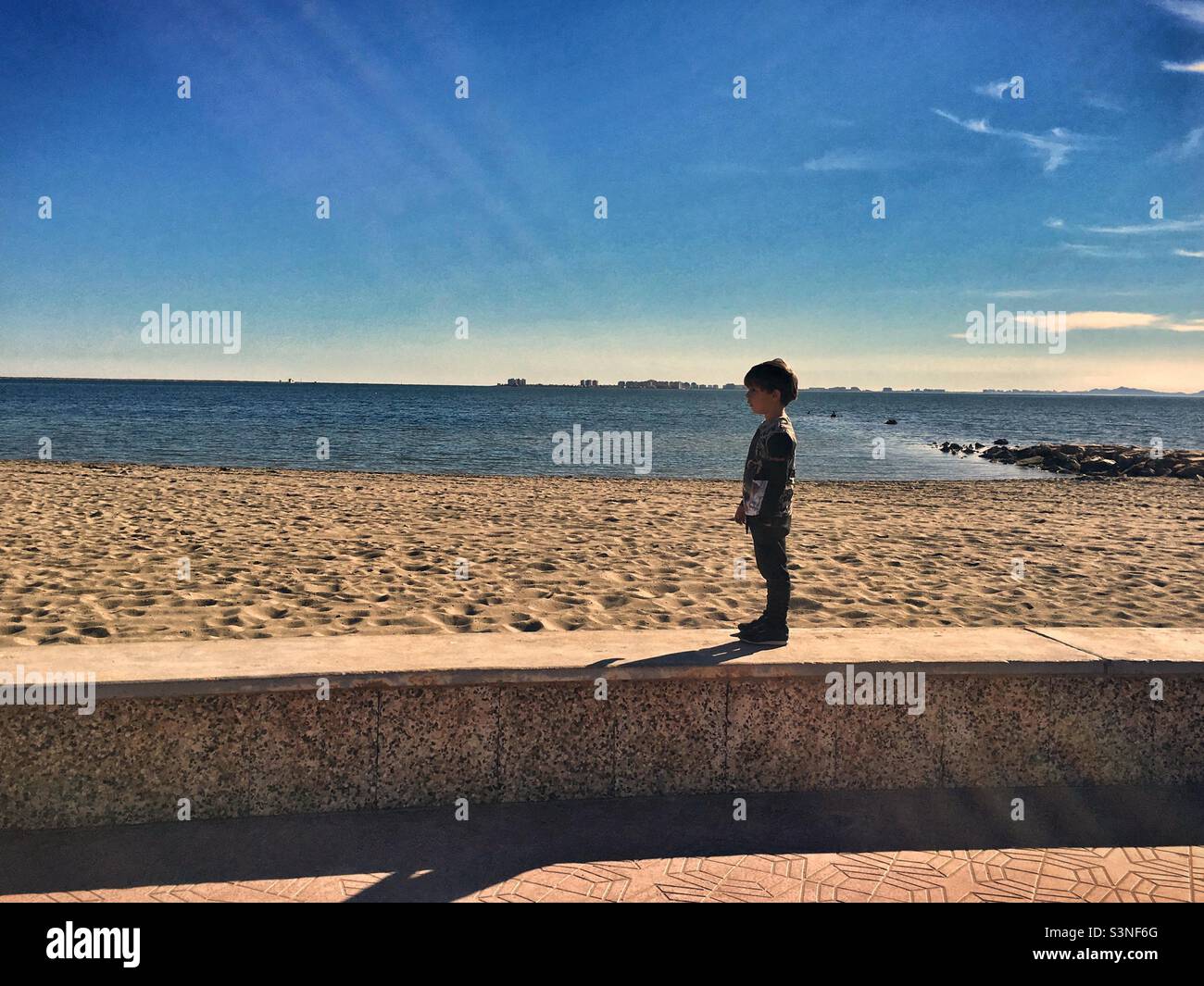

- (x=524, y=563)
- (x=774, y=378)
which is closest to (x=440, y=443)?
(x=524, y=563)

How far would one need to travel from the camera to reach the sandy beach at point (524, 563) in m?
5.80

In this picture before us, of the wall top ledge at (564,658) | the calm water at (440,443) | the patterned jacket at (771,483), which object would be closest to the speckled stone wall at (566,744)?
the wall top ledge at (564,658)

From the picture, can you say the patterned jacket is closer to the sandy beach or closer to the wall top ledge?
the wall top ledge

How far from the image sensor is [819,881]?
2.57 metres

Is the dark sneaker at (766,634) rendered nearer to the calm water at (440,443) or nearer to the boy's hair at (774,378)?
the boy's hair at (774,378)

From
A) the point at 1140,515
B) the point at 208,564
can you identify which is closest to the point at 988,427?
the point at 1140,515

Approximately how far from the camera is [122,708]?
2.81m

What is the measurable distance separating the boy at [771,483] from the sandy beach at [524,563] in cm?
195

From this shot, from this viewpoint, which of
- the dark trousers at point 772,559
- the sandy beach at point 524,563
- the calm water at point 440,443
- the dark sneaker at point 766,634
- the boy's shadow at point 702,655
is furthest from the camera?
the calm water at point 440,443

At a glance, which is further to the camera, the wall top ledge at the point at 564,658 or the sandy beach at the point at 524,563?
→ the sandy beach at the point at 524,563

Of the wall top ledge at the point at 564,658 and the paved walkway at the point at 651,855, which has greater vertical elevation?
the wall top ledge at the point at 564,658

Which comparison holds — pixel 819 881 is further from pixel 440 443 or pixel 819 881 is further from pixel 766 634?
pixel 440 443

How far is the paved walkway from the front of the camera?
2.50 m
